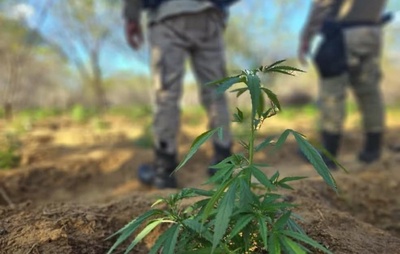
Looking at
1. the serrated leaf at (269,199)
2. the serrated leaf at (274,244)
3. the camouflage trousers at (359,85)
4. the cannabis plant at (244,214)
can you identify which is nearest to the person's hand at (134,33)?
the camouflage trousers at (359,85)

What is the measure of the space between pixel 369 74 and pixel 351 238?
2191 mm

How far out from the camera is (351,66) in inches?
118

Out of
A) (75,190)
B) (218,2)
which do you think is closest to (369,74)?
(218,2)

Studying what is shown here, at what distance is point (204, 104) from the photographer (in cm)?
278

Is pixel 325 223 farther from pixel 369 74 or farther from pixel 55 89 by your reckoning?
pixel 55 89

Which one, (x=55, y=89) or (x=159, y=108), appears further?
(x=55, y=89)

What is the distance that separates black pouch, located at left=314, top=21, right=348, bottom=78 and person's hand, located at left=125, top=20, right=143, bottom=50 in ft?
4.34

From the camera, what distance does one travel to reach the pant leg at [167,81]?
8.30 ft

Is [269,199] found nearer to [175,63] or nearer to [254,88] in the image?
[254,88]

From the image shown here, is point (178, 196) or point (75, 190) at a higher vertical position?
point (178, 196)

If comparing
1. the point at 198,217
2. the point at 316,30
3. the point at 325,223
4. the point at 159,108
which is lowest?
the point at 325,223

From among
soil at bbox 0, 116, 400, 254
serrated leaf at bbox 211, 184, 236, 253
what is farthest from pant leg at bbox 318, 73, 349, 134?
serrated leaf at bbox 211, 184, 236, 253

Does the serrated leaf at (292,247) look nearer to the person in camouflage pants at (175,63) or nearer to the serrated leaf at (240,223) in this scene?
the serrated leaf at (240,223)

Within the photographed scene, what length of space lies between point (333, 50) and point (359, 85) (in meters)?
0.38
